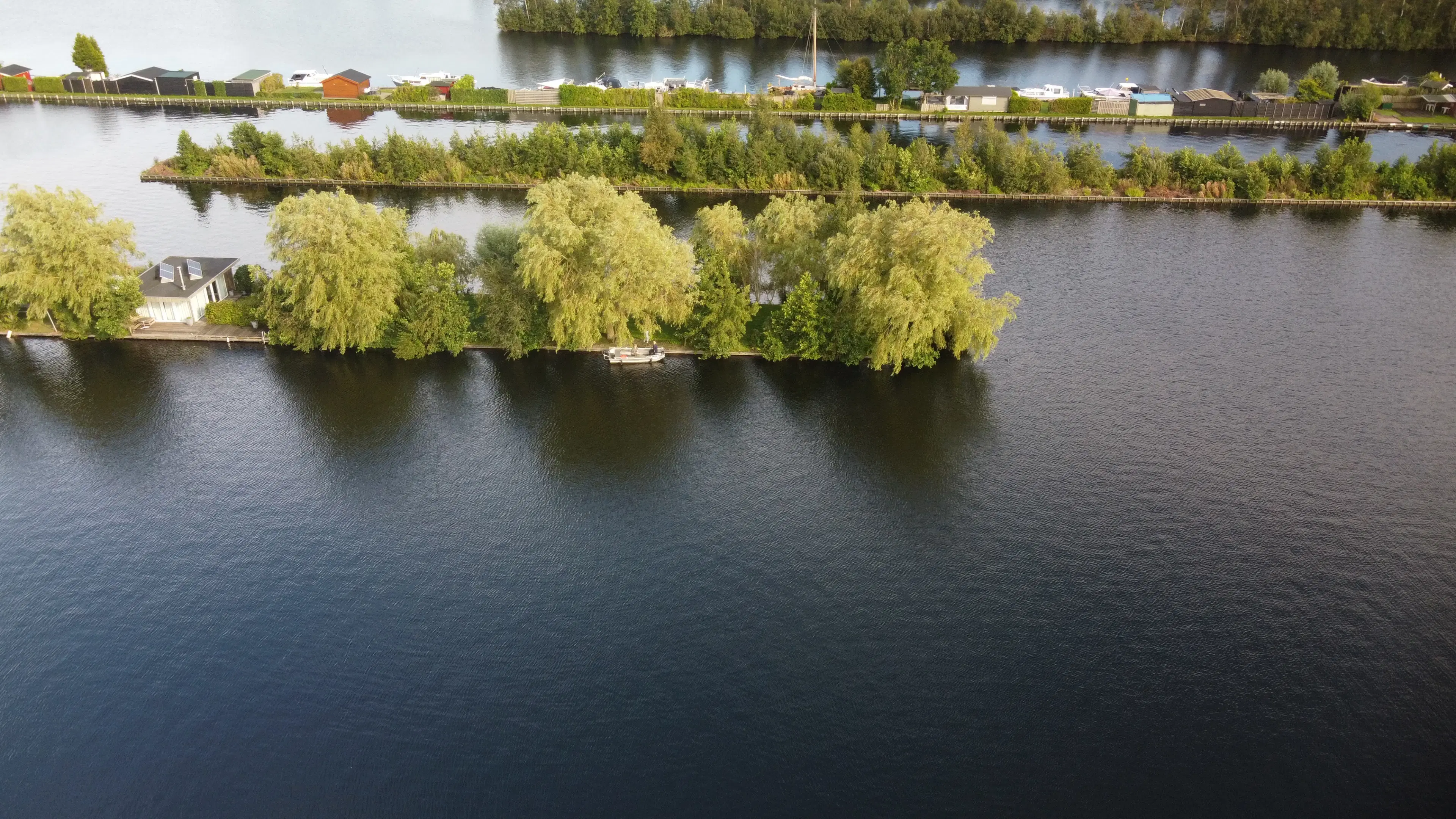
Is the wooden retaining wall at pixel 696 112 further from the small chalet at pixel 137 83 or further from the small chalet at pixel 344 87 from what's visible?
the small chalet at pixel 344 87

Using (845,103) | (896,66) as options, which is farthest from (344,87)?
(896,66)

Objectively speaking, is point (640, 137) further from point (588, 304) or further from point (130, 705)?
point (130, 705)

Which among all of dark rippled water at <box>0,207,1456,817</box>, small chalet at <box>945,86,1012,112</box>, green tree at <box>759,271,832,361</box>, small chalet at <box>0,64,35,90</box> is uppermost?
small chalet at <box>0,64,35,90</box>

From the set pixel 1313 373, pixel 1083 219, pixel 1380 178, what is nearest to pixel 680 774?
pixel 1313 373

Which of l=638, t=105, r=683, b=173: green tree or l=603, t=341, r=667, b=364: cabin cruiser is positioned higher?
l=638, t=105, r=683, b=173: green tree

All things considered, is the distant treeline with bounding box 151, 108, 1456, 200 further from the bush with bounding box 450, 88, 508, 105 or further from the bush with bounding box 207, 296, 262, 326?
the bush with bounding box 207, 296, 262, 326

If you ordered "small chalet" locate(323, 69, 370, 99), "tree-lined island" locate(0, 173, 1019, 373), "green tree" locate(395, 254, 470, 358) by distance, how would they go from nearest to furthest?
"tree-lined island" locate(0, 173, 1019, 373) < "green tree" locate(395, 254, 470, 358) < "small chalet" locate(323, 69, 370, 99)

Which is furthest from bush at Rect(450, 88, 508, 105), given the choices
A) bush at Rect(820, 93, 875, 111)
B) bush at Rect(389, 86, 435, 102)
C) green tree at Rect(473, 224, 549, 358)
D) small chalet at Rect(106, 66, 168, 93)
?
green tree at Rect(473, 224, 549, 358)
